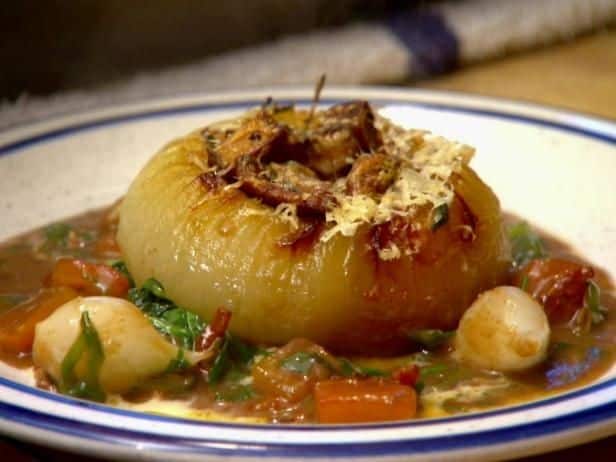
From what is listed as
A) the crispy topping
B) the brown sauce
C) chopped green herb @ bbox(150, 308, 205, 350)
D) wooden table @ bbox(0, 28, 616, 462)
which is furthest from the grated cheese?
wooden table @ bbox(0, 28, 616, 462)

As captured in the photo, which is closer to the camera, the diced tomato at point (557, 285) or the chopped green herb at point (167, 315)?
the chopped green herb at point (167, 315)

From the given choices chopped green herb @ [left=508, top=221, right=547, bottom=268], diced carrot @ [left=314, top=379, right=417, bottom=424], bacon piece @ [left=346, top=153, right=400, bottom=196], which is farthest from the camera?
chopped green herb @ [left=508, top=221, right=547, bottom=268]

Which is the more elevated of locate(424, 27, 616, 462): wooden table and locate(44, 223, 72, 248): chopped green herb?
locate(424, 27, 616, 462): wooden table

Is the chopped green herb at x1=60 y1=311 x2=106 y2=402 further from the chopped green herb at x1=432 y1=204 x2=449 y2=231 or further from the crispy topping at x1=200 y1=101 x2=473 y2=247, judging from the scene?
the chopped green herb at x1=432 y1=204 x2=449 y2=231

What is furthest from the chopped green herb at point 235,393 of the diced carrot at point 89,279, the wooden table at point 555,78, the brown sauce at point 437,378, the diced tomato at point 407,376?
the wooden table at point 555,78

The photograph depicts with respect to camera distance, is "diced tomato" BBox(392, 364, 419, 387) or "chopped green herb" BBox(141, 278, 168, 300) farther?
"chopped green herb" BBox(141, 278, 168, 300)

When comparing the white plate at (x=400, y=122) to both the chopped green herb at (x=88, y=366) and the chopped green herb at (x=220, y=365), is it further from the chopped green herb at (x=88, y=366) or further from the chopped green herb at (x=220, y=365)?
the chopped green herb at (x=220, y=365)

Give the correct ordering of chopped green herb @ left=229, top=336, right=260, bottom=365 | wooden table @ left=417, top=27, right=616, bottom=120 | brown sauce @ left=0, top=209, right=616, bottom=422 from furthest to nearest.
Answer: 1. wooden table @ left=417, top=27, right=616, bottom=120
2. chopped green herb @ left=229, top=336, right=260, bottom=365
3. brown sauce @ left=0, top=209, right=616, bottom=422
